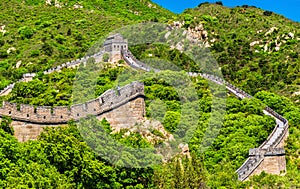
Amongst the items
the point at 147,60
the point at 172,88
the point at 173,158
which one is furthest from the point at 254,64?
the point at 173,158

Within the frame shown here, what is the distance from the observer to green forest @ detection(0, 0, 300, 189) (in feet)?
91.2

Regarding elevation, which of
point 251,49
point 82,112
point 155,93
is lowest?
point 155,93

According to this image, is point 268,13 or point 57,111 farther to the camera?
point 268,13

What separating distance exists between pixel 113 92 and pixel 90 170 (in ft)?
28.0

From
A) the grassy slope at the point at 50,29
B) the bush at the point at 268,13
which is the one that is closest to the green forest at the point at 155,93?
the grassy slope at the point at 50,29

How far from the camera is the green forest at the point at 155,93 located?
27812 millimetres

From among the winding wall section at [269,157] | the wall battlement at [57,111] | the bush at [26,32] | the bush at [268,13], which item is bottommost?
the winding wall section at [269,157]

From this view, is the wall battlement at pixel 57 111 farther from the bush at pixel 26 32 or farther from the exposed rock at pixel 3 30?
the exposed rock at pixel 3 30

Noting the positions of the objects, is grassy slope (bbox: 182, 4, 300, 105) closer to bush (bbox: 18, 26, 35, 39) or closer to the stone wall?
bush (bbox: 18, 26, 35, 39)

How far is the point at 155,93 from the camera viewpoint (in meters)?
45.8

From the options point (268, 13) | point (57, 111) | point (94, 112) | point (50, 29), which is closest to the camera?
point (57, 111)

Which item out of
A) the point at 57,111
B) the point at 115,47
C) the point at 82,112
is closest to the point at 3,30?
the point at 115,47

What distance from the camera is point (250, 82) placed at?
3100 inches

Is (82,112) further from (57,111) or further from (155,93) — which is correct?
(155,93)
